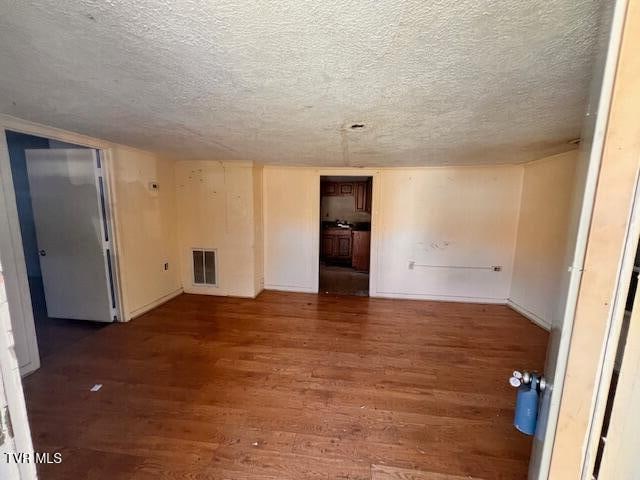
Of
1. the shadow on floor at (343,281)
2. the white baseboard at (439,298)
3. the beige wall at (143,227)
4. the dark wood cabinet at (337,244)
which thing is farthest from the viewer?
the dark wood cabinet at (337,244)

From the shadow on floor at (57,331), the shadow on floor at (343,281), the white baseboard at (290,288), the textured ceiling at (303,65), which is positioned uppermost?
the textured ceiling at (303,65)

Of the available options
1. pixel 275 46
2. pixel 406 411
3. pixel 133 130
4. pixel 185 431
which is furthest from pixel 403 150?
pixel 185 431

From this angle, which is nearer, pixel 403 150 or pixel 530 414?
pixel 530 414

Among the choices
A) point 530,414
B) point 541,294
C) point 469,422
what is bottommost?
point 469,422

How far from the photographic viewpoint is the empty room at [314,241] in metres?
0.60

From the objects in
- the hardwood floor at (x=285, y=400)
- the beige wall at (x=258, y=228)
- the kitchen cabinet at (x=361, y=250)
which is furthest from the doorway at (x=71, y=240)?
the kitchen cabinet at (x=361, y=250)

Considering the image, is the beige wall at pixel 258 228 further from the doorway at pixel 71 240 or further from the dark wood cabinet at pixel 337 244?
the dark wood cabinet at pixel 337 244

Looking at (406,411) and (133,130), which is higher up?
(133,130)

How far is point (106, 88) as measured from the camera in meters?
1.45

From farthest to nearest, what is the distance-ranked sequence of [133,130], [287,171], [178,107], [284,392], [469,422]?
[287,171], [133,130], [284,392], [469,422], [178,107]

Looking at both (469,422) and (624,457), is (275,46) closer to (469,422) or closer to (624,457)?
(624,457)

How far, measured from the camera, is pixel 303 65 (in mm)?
1166

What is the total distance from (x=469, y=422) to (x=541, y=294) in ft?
7.76

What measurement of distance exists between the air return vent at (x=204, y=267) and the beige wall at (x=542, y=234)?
4496mm
